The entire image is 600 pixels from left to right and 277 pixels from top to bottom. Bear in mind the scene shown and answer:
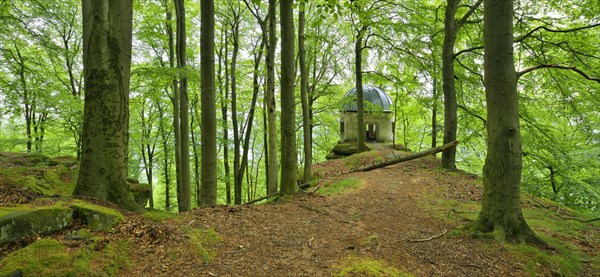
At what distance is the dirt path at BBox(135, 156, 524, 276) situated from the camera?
3.14 meters

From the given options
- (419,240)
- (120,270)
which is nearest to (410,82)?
(419,240)

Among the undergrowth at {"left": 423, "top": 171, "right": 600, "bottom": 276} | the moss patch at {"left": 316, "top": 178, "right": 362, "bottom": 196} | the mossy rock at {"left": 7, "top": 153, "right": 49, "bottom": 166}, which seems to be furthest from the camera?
the moss patch at {"left": 316, "top": 178, "right": 362, "bottom": 196}

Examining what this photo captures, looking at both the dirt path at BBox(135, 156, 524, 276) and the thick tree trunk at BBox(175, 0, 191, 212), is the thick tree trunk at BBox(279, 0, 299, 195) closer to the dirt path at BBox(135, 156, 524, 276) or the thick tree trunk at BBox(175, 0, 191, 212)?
the dirt path at BBox(135, 156, 524, 276)

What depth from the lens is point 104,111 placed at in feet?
13.3

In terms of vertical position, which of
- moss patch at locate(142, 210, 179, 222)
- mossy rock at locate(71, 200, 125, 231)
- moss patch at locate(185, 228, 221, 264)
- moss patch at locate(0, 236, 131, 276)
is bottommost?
moss patch at locate(185, 228, 221, 264)

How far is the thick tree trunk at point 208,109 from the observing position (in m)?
6.25

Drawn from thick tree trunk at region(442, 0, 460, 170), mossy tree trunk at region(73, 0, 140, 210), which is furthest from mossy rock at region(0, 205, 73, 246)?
thick tree trunk at region(442, 0, 460, 170)

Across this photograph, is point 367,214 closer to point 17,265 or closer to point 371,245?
point 371,245

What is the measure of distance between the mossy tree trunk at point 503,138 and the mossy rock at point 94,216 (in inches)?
198

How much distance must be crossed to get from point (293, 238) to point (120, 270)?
2.10 m

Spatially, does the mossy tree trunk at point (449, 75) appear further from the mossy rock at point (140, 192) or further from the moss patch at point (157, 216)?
the mossy rock at point (140, 192)

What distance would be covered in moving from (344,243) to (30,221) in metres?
3.52

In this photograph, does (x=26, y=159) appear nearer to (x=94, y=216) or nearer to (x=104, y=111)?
(x=104, y=111)

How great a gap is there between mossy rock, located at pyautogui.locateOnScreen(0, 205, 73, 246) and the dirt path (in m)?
1.07
